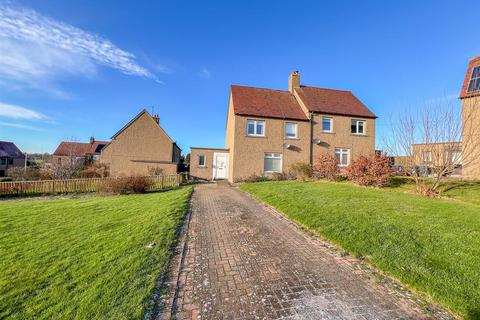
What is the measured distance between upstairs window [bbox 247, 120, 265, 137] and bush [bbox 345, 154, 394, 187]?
791 centimetres

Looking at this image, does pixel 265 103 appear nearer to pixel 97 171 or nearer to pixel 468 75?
pixel 468 75

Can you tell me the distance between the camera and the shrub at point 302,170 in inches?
720

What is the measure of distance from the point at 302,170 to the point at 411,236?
1295 cm

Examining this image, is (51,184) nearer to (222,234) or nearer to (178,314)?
(222,234)

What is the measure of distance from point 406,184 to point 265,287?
1367 centimetres

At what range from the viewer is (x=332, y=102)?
73.5 ft

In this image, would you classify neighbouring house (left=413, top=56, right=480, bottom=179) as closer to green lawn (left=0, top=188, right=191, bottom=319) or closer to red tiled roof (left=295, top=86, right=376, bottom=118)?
red tiled roof (left=295, top=86, right=376, bottom=118)

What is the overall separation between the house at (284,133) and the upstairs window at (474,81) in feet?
21.3

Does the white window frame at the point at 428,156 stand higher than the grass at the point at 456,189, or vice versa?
the white window frame at the point at 428,156

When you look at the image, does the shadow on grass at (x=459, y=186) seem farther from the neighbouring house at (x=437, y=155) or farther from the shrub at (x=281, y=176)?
the shrub at (x=281, y=176)

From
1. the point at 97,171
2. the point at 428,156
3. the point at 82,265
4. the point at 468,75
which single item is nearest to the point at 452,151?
the point at 428,156

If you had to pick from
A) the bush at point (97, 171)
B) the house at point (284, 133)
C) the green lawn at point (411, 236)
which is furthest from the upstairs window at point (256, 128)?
the bush at point (97, 171)

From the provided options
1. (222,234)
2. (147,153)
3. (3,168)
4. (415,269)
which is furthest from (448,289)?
(3,168)

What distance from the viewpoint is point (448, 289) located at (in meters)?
3.47
